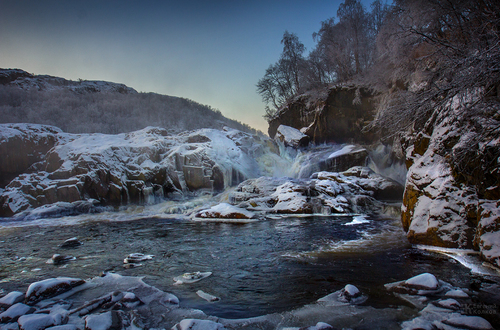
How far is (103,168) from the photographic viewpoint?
1562 centimetres

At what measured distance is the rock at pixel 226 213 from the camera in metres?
10.8

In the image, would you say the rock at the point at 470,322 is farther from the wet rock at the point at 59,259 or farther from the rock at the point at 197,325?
the wet rock at the point at 59,259

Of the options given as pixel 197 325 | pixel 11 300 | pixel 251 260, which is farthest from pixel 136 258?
pixel 197 325

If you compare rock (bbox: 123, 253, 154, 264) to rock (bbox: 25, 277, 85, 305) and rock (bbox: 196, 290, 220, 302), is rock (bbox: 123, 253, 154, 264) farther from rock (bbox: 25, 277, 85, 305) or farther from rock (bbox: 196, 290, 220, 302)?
rock (bbox: 196, 290, 220, 302)

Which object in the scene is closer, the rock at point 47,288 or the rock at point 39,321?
the rock at point 39,321

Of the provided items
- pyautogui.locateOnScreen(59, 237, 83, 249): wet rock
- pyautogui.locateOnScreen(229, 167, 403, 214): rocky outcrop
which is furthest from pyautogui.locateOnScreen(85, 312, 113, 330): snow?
pyautogui.locateOnScreen(229, 167, 403, 214): rocky outcrop

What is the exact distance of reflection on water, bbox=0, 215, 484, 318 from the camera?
349 centimetres

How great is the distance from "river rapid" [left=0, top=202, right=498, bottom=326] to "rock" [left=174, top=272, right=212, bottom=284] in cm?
12

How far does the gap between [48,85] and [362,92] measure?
52.7m

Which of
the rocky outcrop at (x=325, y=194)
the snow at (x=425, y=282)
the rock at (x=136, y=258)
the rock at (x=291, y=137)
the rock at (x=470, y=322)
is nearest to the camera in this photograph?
the rock at (x=470, y=322)

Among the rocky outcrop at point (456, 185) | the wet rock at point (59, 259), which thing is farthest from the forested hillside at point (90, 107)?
the rocky outcrop at point (456, 185)

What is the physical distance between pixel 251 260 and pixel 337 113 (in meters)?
17.1

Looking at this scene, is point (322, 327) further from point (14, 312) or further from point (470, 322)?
point (14, 312)

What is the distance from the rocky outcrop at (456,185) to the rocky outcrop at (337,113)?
12579 millimetres
